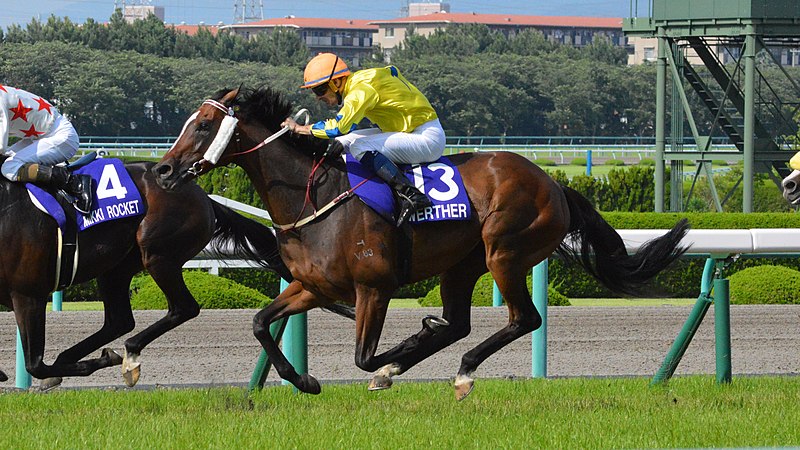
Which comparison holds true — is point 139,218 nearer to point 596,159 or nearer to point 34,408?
point 34,408

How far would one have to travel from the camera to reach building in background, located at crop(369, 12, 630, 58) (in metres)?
148

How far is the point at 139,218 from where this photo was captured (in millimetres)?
6680

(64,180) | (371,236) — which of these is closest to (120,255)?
(64,180)

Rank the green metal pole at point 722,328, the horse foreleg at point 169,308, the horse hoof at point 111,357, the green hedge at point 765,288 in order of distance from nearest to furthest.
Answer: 1. the horse hoof at point 111,357
2. the horse foreleg at point 169,308
3. the green metal pole at point 722,328
4. the green hedge at point 765,288

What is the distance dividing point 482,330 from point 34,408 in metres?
4.12

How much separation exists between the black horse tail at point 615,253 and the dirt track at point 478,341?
84cm

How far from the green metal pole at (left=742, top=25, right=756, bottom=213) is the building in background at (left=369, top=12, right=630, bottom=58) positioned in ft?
406

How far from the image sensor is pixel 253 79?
67.1 metres

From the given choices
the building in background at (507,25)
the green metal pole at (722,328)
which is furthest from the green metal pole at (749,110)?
the building in background at (507,25)

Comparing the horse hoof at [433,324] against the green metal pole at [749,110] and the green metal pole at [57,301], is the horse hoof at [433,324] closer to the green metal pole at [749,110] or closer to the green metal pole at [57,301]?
the green metal pole at [57,301]

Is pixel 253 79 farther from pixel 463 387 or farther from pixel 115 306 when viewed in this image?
pixel 463 387

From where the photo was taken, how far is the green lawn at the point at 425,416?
511cm

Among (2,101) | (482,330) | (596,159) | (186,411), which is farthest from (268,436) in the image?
(596,159)

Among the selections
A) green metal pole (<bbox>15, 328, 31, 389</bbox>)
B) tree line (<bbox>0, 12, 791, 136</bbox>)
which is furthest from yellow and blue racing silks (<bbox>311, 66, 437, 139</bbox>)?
tree line (<bbox>0, 12, 791, 136</bbox>)
